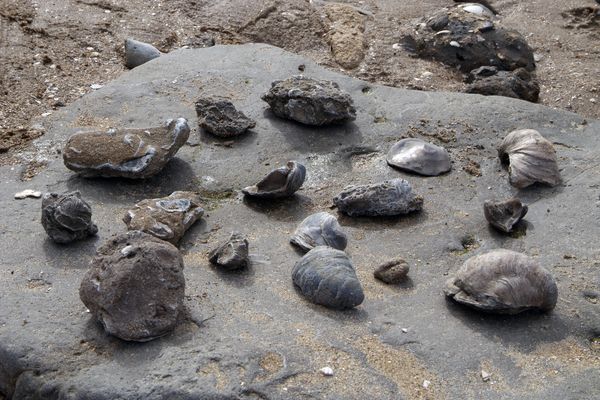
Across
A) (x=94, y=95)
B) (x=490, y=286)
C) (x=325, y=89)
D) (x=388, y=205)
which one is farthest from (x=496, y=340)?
(x=94, y=95)

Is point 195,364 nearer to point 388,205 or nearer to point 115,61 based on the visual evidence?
point 388,205

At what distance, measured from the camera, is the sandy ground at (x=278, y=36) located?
6.61 meters

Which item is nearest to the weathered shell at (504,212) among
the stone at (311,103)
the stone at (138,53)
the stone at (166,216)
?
the stone at (311,103)

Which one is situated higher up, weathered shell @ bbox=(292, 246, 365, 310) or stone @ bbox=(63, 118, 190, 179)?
weathered shell @ bbox=(292, 246, 365, 310)

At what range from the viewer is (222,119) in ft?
17.4

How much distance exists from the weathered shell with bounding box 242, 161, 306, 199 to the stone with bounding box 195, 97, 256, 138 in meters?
0.67

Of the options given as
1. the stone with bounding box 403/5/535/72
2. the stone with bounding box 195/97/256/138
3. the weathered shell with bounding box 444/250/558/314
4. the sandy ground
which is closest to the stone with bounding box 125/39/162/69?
the sandy ground

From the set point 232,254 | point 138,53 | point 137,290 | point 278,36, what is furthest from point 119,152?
point 278,36

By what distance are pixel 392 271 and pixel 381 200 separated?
0.66m

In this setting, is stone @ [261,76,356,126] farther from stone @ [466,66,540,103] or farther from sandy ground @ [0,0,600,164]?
sandy ground @ [0,0,600,164]

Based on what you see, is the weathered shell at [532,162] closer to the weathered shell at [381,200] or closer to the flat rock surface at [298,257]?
the flat rock surface at [298,257]

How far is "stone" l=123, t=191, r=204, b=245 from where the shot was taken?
4.20 m

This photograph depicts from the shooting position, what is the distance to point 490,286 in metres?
3.78

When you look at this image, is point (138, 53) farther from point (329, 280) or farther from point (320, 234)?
point (329, 280)
